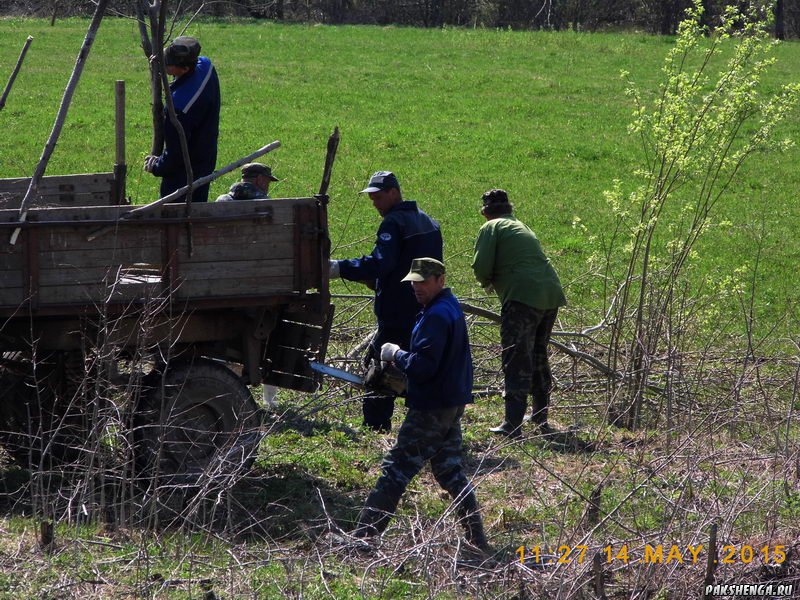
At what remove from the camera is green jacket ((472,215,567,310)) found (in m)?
8.03

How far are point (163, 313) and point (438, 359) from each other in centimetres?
166

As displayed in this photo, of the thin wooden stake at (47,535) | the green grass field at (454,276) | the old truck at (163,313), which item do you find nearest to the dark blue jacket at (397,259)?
the old truck at (163,313)

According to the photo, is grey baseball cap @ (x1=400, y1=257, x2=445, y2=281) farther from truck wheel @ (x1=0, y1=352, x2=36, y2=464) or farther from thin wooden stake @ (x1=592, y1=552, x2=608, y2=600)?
truck wheel @ (x1=0, y1=352, x2=36, y2=464)

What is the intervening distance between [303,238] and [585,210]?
10460 millimetres

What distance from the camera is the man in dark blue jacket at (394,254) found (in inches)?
289

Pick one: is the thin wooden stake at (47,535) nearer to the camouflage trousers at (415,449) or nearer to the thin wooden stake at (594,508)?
the camouflage trousers at (415,449)

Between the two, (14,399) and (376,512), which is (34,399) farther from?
(376,512)

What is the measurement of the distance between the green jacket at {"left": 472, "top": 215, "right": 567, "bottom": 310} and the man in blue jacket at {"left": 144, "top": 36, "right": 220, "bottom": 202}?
2.09m

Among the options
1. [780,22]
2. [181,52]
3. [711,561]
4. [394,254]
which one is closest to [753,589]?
[711,561]

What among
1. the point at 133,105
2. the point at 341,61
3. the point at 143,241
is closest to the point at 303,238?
the point at 143,241

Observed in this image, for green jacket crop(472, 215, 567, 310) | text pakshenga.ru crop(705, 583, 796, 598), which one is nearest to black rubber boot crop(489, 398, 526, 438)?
green jacket crop(472, 215, 567, 310)

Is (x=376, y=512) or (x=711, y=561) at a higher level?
(x=711, y=561)

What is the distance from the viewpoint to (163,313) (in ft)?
20.6

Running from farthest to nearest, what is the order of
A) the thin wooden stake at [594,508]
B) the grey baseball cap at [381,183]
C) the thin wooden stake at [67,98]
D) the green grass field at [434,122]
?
the green grass field at [434,122] < the grey baseball cap at [381,183] < the thin wooden stake at [67,98] < the thin wooden stake at [594,508]
